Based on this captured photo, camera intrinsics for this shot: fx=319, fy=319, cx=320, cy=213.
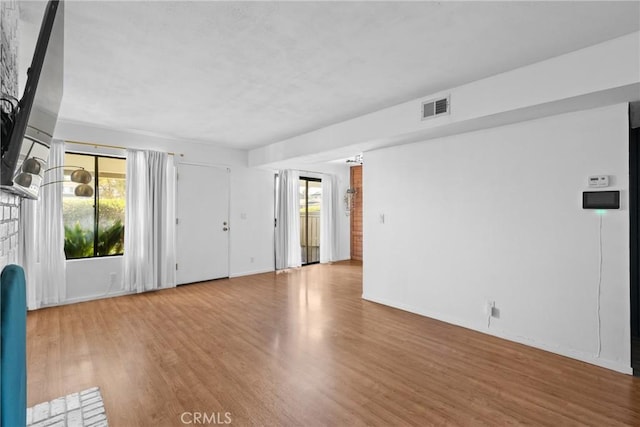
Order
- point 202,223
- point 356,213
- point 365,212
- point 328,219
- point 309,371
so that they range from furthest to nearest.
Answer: point 356,213 < point 328,219 < point 202,223 < point 365,212 < point 309,371

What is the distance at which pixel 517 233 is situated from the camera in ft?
10.8

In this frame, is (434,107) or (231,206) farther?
(231,206)

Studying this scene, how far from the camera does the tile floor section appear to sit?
2.05m

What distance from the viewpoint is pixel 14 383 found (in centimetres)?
114

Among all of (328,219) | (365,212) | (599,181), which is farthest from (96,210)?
(599,181)

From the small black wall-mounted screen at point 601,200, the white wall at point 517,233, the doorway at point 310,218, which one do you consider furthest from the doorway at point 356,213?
the small black wall-mounted screen at point 601,200

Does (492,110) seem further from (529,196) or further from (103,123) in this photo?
(103,123)

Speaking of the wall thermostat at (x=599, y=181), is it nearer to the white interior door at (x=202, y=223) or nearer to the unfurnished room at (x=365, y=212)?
the unfurnished room at (x=365, y=212)

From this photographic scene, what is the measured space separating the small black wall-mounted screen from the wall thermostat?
67mm

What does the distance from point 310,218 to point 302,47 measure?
585cm

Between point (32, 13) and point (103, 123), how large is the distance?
286cm

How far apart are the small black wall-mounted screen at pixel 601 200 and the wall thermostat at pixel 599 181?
7cm

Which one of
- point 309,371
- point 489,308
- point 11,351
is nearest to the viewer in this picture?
point 11,351

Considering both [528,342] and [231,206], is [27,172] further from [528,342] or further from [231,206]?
[231,206]
